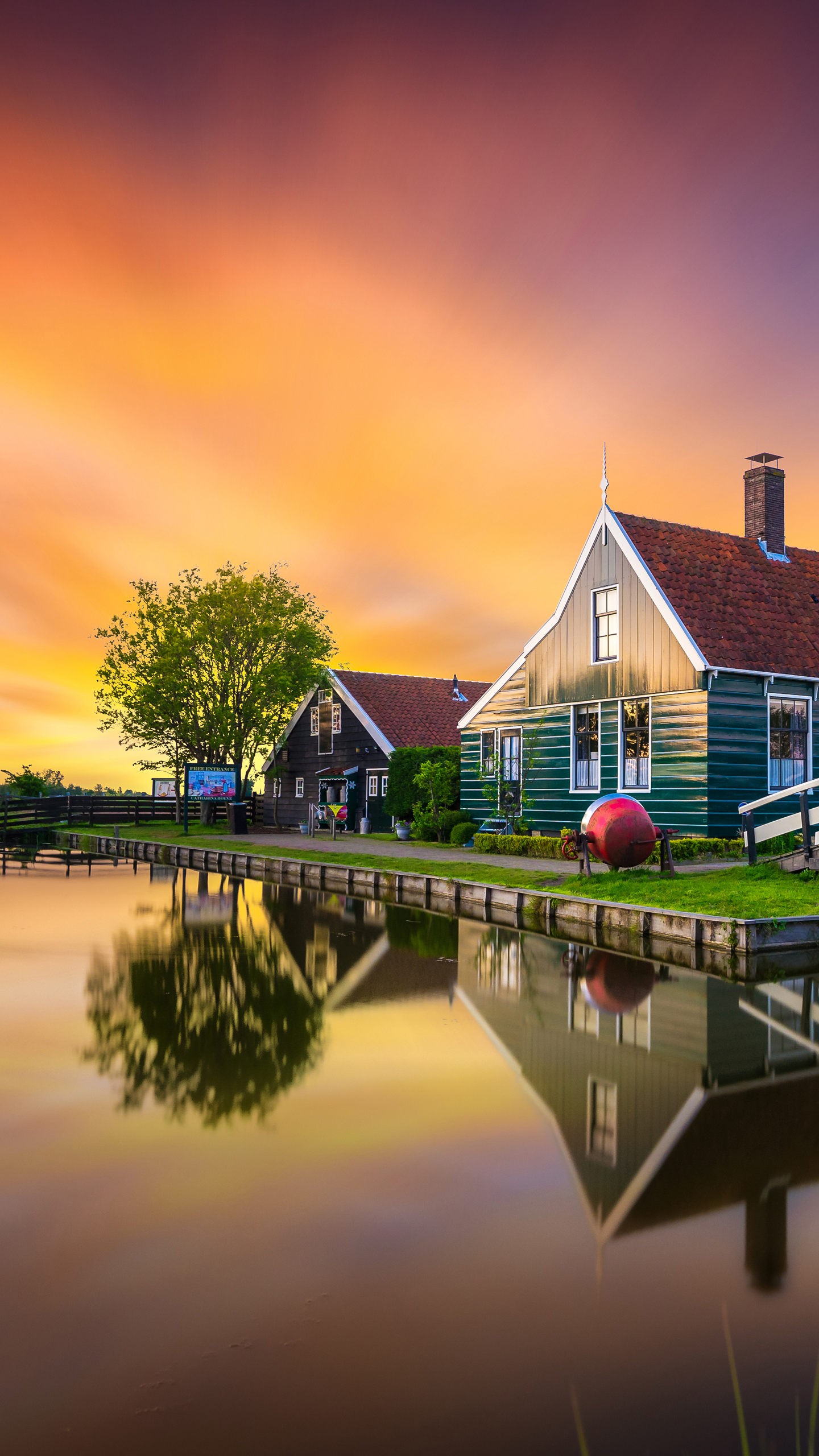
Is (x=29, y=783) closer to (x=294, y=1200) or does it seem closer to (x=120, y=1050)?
(x=120, y=1050)

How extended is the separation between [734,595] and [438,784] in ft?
38.6

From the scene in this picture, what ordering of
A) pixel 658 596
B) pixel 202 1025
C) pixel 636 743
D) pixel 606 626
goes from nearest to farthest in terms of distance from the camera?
pixel 202 1025, pixel 658 596, pixel 636 743, pixel 606 626

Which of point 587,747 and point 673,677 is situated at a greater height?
point 673,677

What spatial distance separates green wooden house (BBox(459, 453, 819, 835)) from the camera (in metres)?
23.3

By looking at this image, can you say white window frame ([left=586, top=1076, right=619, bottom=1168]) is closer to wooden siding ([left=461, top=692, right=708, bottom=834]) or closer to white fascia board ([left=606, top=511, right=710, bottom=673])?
wooden siding ([left=461, top=692, right=708, bottom=834])

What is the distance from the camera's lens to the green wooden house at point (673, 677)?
23266mm

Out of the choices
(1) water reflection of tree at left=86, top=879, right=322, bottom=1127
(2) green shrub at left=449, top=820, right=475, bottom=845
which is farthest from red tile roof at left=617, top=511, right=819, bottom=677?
(1) water reflection of tree at left=86, top=879, right=322, bottom=1127

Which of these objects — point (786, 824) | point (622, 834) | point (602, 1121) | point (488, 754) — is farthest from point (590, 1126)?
point (488, 754)

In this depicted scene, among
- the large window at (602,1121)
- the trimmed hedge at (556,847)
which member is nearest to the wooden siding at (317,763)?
the trimmed hedge at (556,847)

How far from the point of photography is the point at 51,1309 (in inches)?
166

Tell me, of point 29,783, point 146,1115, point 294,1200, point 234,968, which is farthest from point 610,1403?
point 29,783

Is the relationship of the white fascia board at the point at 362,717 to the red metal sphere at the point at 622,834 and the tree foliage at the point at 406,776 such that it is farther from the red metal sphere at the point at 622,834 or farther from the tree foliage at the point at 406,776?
the red metal sphere at the point at 622,834

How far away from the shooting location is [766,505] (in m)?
28.6

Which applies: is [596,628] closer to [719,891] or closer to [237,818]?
[719,891]
